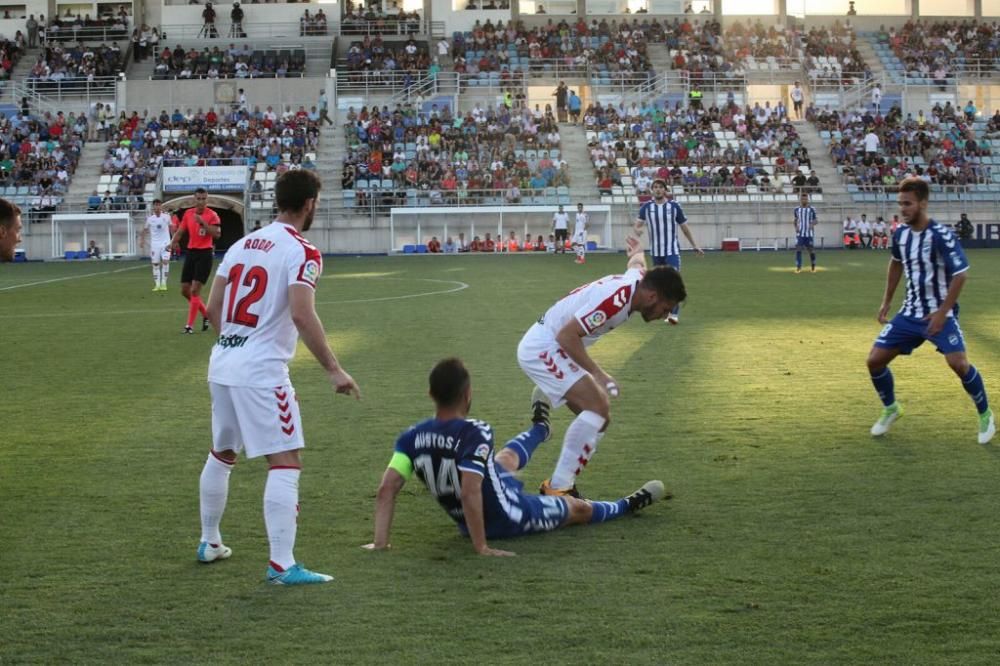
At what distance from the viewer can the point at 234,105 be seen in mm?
56375

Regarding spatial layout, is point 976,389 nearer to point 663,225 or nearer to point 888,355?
point 888,355

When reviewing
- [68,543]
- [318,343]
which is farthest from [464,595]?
[68,543]

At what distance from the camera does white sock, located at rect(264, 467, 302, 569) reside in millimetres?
5625

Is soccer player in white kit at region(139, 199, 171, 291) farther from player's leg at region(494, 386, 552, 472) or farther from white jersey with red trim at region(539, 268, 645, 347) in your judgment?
white jersey with red trim at region(539, 268, 645, 347)

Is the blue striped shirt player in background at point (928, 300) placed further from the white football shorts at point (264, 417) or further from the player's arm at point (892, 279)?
the white football shorts at point (264, 417)

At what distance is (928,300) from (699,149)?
4488 cm

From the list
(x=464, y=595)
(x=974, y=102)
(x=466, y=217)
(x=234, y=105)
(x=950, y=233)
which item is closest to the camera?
(x=464, y=595)

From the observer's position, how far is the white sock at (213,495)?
19.5ft

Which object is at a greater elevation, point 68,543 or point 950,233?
point 950,233

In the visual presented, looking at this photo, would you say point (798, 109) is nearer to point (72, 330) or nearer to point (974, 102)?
point (974, 102)

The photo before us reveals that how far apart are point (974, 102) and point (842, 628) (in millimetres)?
61311

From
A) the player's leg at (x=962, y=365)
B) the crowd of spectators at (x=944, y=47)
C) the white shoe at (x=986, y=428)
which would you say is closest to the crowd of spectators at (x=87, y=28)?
the crowd of spectators at (x=944, y=47)

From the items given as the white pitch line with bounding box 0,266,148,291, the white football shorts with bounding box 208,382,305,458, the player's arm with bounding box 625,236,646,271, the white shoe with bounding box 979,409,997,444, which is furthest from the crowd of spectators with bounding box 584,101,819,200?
the white football shorts with bounding box 208,382,305,458

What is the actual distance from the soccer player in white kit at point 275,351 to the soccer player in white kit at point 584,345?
6.13 feet
